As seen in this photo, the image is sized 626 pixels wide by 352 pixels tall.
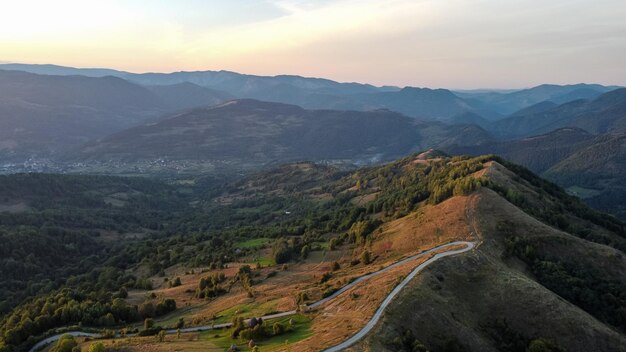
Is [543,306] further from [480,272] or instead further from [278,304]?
[278,304]

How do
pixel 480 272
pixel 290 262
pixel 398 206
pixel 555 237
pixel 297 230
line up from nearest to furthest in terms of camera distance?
pixel 480 272, pixel 555 237, pixel 290 262, pixel 398 206, pixel 297 230

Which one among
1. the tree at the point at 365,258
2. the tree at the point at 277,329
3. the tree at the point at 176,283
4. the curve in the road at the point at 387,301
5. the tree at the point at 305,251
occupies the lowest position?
the tree at the point at 176,283

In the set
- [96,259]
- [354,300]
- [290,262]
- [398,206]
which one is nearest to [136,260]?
[96,259]

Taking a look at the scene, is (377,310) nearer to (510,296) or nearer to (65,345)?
(510,296)

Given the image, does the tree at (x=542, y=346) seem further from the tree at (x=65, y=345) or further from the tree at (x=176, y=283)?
the tree at (x=176, y=283)

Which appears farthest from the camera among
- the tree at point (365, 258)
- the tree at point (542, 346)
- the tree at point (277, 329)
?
the tree at point (365, 258)

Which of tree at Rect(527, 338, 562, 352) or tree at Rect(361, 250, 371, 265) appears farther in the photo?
tree at Rect(361, 250, 371, 265)

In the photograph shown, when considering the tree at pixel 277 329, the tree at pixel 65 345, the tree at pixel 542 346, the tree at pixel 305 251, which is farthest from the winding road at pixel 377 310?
the tree at pixel 305 251

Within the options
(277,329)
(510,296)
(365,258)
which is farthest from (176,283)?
(510,296)

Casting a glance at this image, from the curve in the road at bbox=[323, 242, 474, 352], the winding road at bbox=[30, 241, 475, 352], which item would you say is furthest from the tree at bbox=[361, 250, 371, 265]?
the curve in the road at bbox=[323, 242, 474, 352]

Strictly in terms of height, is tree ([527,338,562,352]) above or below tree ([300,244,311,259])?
above

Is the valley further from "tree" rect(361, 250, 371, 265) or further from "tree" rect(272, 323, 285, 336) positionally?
"tree" rect(361, 250, 371, 265)
